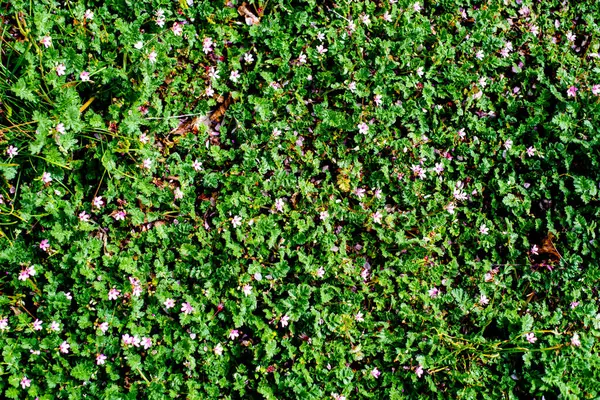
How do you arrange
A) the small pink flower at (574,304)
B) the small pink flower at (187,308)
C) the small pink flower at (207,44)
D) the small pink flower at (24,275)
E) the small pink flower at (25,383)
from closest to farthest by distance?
the small pink flower at (25,383) → the small pink flower at (24,275) → the small pink flower at (187,308) → the small pink flower at (207,44) → the small pink flower at (574,304)

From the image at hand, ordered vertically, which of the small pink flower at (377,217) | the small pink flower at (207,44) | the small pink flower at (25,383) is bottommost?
the small pink flower at (25,383)

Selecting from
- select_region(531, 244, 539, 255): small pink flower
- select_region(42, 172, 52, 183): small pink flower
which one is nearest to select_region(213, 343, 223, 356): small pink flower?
select_region(42, 172, 52, 183): small pink flower

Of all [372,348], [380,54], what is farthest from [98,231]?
[380,54]

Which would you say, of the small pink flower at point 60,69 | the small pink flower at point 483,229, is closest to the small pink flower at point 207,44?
the small pink flower at point 60,69

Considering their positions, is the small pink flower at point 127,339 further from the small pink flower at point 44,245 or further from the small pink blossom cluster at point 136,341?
the small pink flower at point 44,245

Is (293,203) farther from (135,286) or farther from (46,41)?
(46,41)

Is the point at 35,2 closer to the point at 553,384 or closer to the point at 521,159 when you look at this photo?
the point at 521,159

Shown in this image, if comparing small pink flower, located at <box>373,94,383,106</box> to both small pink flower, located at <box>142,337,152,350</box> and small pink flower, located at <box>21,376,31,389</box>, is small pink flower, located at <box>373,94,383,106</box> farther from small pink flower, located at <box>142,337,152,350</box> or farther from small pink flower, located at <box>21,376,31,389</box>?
small pink flower, located at <box>21,376,31,389</box>
